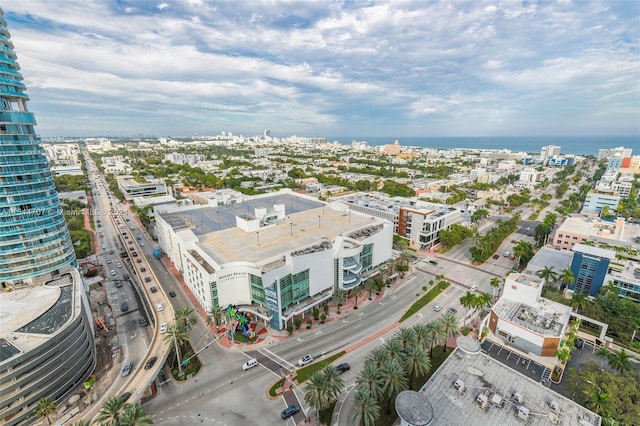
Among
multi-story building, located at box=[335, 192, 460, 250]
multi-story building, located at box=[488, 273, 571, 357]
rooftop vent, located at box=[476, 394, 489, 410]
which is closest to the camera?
rooftop vent, located at box=[476, 394, 489, 410]

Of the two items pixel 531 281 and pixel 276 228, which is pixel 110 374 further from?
pixel 531 281

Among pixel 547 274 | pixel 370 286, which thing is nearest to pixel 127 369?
pixel 370 286

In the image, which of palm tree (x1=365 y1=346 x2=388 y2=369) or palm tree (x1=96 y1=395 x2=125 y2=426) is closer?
palm tree (x1=96 y1=395 x2=125 y2=426)

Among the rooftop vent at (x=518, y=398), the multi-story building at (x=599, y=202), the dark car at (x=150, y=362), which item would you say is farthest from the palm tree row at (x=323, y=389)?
the multi-story building at (x=599, y=202)

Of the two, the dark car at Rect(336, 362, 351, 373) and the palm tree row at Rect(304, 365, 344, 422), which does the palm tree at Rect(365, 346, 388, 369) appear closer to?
the palm tree row at Rect(304, 365, 344, 422)

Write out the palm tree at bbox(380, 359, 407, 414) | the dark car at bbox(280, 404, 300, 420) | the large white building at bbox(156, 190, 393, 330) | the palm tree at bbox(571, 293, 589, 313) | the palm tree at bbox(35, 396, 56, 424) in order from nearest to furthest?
1. the palm tree at bbox(35, 396, 56, 424)
2. the palm tree at bbox(380, 359, 407, 414)
3. the dark car at bbox(280, 404, 300, 420)
4. the palm tree at bbox(571, 293, 589, 313)
5. the large white building at bbox(156, 190, 393, 330)

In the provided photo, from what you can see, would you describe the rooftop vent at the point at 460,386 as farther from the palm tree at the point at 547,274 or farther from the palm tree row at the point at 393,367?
the palm tree at the point at 547,274

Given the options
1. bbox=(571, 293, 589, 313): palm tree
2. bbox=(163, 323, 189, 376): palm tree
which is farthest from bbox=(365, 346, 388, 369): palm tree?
bbox=(571, 293, 589, 313): palm tree
